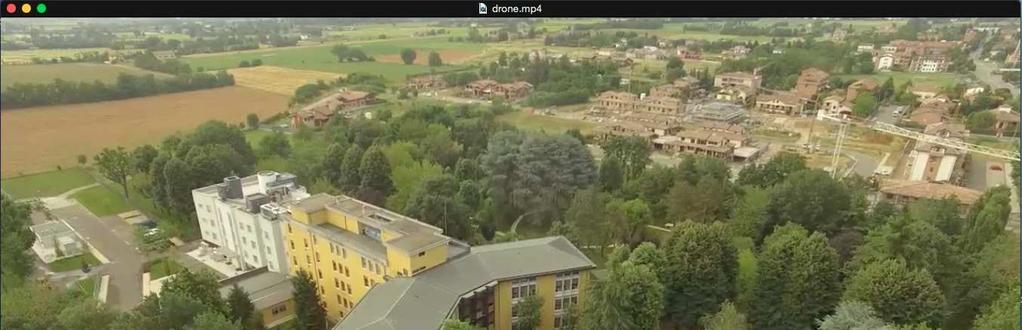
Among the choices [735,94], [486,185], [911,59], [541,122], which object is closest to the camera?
[911,59]

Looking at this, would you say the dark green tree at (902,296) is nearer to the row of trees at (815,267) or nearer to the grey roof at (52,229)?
the row of trees at (815,267)

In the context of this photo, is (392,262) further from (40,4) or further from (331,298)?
(40,4)

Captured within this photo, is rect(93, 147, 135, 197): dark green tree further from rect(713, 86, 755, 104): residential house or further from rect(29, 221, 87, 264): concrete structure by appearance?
rect(713, 86, 755, 104): residential house

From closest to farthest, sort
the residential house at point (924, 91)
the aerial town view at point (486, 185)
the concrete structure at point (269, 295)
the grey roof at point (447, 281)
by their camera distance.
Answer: the aerial town view at point (486, 185)
the grey roof at point (447, 281)
the concrete structure at point (269, 295)
the residential house at point (924, 91)

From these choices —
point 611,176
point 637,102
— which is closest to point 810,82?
point 637,102

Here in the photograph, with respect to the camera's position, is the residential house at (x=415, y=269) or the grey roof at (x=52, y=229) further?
the grey roof at (x=52, y=229)

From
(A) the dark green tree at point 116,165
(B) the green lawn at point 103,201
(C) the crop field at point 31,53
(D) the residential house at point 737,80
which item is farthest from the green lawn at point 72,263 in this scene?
(D) the residential house at point 737,80

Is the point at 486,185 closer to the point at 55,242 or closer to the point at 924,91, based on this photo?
the point at 55,242
